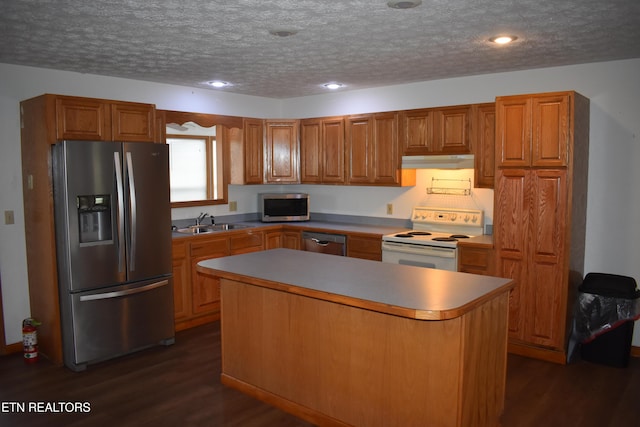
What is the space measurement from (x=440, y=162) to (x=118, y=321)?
10.3 feet

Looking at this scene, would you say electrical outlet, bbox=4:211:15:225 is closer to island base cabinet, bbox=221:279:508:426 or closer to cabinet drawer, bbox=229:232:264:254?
cabinet drawer, bbox=229:232:264:254

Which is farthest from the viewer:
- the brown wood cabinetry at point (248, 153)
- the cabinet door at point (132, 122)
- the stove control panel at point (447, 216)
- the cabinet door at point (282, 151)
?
the cabinet door at point (282, 151)

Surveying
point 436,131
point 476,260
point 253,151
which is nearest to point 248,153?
point 253,151

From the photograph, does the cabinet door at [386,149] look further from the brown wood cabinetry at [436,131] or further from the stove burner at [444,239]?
the stove burner at [444,239]

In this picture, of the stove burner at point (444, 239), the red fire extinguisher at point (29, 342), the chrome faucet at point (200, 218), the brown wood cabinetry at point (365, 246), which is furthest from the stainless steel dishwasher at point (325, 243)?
the red fire extinguisher at point (29, 342)

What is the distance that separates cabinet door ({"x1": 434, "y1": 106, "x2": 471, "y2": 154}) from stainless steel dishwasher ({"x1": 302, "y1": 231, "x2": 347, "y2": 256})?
1364mm

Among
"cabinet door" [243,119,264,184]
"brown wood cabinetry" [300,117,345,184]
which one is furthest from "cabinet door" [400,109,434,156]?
"cabinet door" [243,119,264,184]

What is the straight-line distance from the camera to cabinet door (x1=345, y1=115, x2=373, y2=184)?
5.34m

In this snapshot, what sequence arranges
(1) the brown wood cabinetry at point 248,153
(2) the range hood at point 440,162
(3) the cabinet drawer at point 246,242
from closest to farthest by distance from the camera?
1. (2) the range hood at point 440,162
2. (3) the cabinet drawer at point 246,242
3. (1) the brown wood cabinetry at point 248,153

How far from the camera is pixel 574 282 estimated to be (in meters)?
4.15

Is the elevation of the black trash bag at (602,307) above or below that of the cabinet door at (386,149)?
below

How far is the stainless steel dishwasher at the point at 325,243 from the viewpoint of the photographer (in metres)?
5.26

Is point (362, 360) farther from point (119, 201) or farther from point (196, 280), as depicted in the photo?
point (196, 280)

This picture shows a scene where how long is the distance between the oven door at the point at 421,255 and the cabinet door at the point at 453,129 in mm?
951
